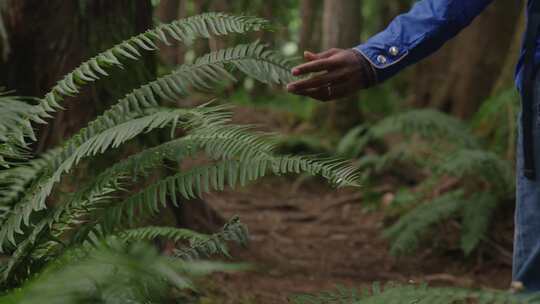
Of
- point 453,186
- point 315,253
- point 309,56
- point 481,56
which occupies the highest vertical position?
point 481,56

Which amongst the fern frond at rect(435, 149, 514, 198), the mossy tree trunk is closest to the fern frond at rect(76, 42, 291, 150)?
the mossy tree trunk

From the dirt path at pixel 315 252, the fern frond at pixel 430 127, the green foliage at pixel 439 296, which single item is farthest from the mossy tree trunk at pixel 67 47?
the fern frond at pixel 430 127

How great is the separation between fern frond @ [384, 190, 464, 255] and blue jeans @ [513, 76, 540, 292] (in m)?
2.28

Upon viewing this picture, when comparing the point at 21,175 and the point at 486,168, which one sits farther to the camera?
the point at 486,168

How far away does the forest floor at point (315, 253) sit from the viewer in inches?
146

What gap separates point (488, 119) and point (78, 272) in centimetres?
530

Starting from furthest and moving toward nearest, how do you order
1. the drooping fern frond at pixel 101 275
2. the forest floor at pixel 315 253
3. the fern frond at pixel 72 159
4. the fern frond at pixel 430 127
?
1. the fern frond at pixel 430 127
2. the forest floor at pixel 315 253
3. the fern frond at pixel 72 159
4. the drooping fern frond at pixel 101 275

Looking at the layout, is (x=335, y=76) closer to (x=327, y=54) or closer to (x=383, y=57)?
(x=327, y=54)

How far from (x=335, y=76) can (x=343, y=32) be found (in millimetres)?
5646

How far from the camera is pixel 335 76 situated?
2.10 meters

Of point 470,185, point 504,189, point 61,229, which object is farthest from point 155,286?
point 470,185

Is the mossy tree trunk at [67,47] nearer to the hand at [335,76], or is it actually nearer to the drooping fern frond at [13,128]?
the drooping fern frond at [13,128]

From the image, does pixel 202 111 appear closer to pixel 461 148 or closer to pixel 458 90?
pixel 461 148

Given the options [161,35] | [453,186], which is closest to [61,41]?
[161,35]
